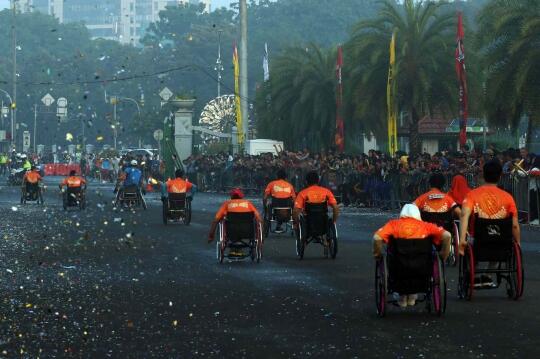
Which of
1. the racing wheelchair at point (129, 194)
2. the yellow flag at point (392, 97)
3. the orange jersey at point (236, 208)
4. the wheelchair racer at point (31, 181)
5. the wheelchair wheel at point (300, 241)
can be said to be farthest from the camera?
the yellow flag at point (392, 97)

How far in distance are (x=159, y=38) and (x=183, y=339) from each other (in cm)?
14414

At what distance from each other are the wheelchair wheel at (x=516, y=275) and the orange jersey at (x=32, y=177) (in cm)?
3099

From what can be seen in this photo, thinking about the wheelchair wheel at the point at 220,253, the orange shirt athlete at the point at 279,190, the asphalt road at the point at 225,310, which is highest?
the orange shirt athlete at the point at 279,190

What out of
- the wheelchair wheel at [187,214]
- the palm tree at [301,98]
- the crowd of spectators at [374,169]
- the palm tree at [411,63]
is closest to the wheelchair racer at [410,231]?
the crowd of spectators at [374,169]

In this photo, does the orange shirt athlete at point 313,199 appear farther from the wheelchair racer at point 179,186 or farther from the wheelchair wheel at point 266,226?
the wheelchair racer at point 179,186

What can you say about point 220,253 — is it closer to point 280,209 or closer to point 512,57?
point 280,209

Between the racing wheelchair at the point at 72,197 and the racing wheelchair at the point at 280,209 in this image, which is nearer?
the racing wheelchair at the point at 280,209

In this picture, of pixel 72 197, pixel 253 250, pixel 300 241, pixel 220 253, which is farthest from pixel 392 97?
pixel 220 253

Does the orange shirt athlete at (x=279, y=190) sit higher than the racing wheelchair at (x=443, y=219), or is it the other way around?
the orange shirt athlete at (x=279, y=190)

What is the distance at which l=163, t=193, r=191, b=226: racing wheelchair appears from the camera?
105ft

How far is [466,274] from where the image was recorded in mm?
14727

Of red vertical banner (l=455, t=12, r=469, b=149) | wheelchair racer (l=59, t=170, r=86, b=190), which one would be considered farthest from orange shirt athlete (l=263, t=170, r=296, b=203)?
wheelchair racer (l=59, t=170, r=86, b=190)

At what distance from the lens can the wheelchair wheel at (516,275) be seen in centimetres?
1434

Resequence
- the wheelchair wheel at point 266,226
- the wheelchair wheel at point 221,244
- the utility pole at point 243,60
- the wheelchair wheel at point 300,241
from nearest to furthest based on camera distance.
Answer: the wheelchair wheel at point 221,244 < the wheelchair wheel at point 300,241 < the wheelchair wheel at point 266,226 < the utility pole at point 243,60
